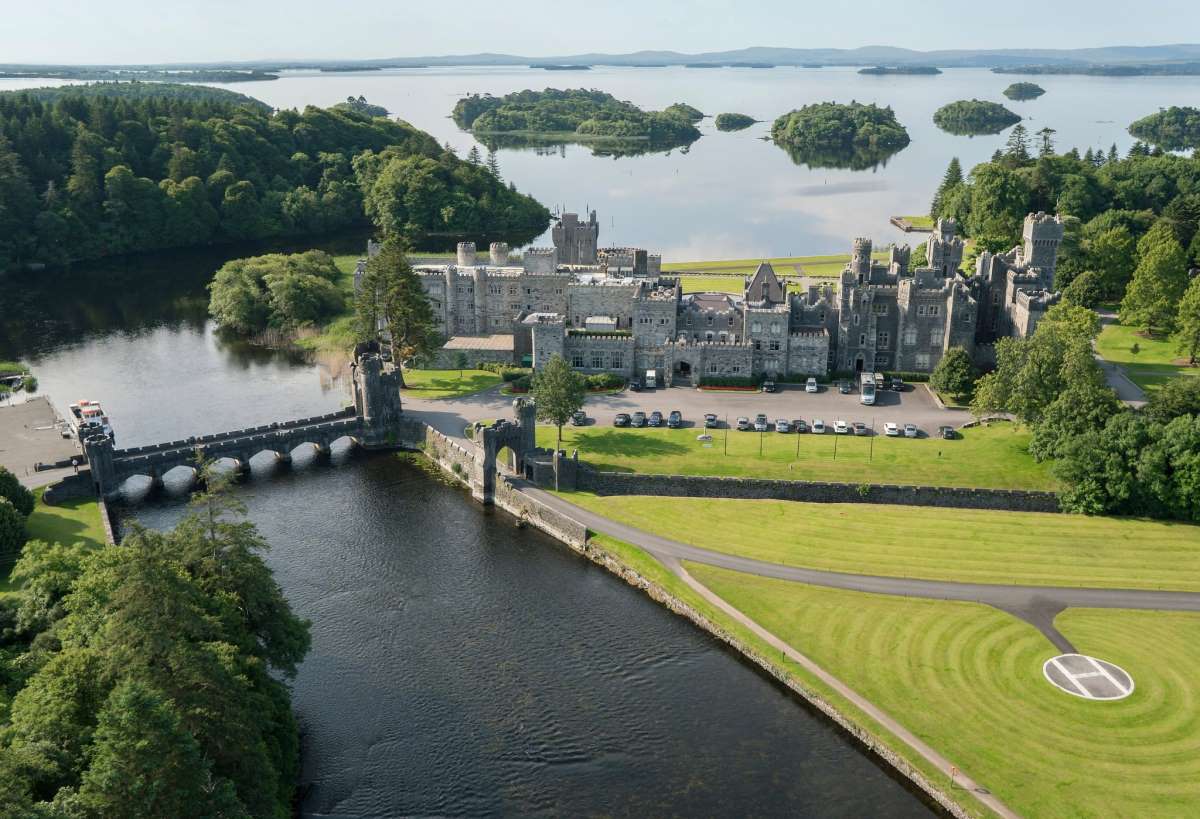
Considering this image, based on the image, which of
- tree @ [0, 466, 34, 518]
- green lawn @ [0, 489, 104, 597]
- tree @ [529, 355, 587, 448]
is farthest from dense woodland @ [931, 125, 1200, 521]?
tree @ [0, 466, 34, 518]

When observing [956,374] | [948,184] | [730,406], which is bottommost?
[730,406]

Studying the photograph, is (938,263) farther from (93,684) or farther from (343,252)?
(343,252)

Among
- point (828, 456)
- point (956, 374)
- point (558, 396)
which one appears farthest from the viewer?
point (956, 374)

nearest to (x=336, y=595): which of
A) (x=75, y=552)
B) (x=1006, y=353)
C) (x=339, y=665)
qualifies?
(x=339, y=665)

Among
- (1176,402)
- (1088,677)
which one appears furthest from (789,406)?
(1088,677)

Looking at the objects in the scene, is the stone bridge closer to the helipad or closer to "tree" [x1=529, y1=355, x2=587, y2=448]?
"tree" [x1=529, y1=355, x2=587, y2=448]

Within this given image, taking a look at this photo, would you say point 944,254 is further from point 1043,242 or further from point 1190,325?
point 1190,325
